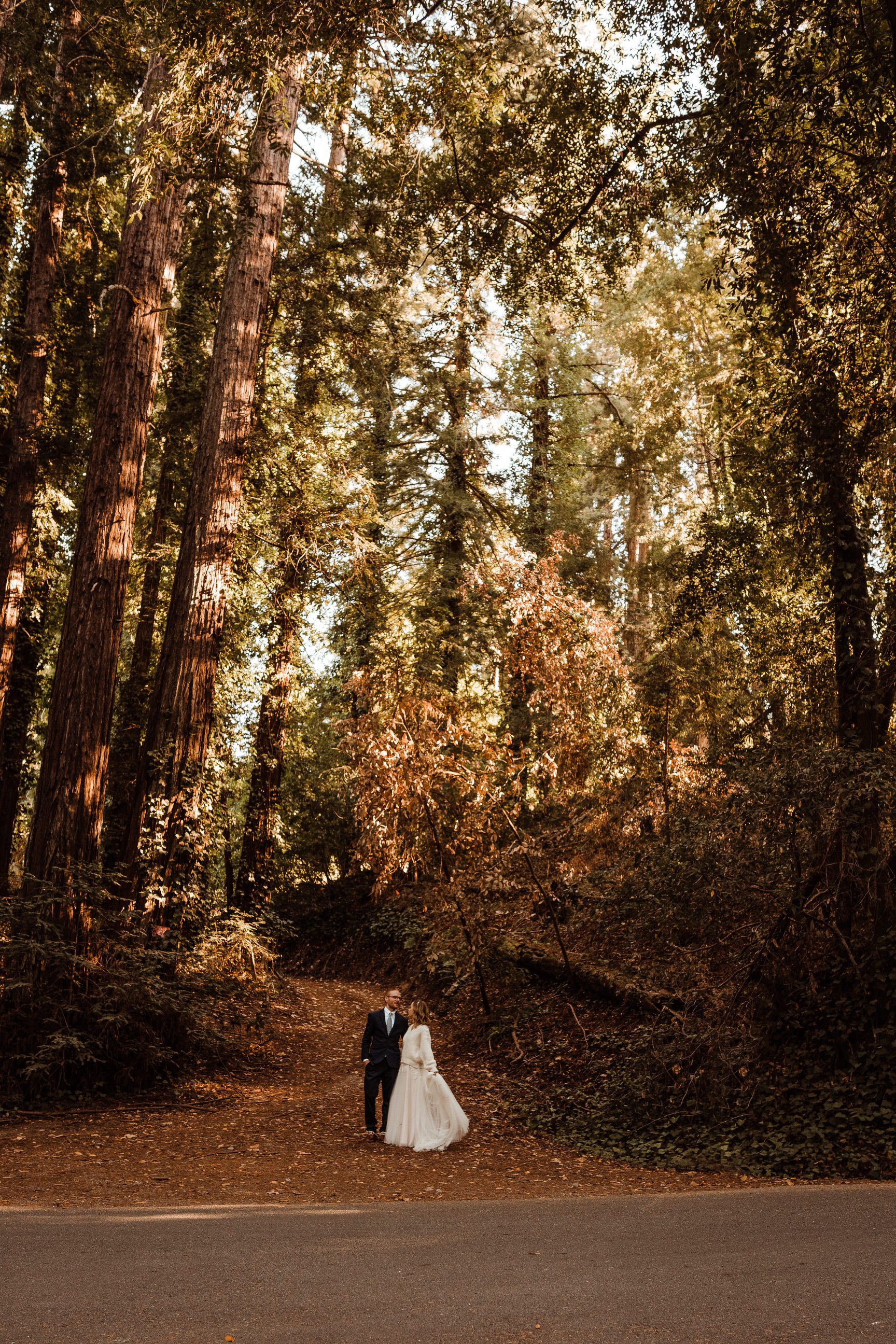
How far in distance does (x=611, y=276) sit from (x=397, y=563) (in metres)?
11.0

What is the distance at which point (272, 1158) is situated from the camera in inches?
324

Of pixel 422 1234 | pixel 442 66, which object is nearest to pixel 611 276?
pixel 442 66

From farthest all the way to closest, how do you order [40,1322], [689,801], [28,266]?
[28,266]
[689,801]
[40,1322]

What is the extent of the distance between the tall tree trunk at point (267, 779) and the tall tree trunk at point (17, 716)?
4160mm

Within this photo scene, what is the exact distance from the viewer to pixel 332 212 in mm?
15312

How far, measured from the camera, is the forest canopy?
360 inches

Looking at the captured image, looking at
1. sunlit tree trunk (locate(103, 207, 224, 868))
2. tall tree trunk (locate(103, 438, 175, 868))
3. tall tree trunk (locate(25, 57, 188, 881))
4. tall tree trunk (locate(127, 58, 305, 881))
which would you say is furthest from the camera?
tall tree trunk (locate(103, 438, 175, 868))

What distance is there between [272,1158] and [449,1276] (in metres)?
3.84

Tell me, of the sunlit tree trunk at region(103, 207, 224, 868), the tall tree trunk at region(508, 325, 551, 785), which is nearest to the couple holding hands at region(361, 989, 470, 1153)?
the sunlit tree trunk at region(103, 207, 224, 868)

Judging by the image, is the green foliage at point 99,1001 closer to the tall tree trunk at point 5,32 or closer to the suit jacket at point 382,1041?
the suit jacket at point 382,1041

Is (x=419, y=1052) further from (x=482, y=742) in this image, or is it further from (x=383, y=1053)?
(x=482, y=742)

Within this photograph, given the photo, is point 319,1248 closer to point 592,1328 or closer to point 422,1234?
point 422,1234

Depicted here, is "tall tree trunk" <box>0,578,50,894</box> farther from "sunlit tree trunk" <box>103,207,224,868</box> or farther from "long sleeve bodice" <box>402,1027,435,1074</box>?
"long sleeve bodice" <box>402,1027,435,1074</box>

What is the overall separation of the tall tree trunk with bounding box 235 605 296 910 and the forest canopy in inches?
4.3
